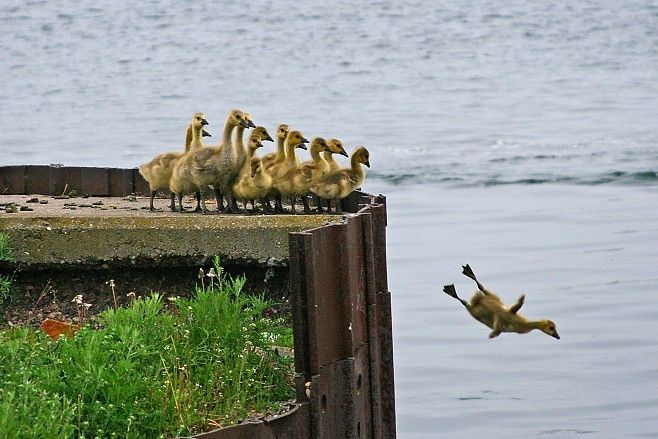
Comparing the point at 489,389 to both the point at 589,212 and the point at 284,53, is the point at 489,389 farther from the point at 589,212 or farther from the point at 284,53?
the point at 284,53

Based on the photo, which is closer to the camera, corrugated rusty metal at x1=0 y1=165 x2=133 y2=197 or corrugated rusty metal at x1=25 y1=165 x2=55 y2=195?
corrugated rusty metal at x1=0 y1=165 x2=133 y2=197

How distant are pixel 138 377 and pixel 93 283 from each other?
9.34ft

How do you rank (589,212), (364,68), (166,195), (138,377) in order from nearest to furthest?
(138,377) < (166,195) < (589,212) < (364,68)

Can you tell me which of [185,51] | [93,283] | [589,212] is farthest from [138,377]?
[185,51]

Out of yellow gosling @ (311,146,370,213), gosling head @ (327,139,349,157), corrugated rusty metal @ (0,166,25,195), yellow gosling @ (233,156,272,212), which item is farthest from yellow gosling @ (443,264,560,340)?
corrugated rusty metal @ (0,166,25,195)

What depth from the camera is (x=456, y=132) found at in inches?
1417

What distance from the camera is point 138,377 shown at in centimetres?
836

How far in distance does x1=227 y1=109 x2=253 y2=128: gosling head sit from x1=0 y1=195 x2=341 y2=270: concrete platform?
81cm

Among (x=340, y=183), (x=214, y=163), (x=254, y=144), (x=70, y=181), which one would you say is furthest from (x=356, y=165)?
(x=70, y=181)

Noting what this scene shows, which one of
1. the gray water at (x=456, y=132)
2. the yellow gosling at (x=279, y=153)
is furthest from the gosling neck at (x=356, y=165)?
the gray water at (x=456, y=132)

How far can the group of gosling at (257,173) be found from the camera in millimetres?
11484

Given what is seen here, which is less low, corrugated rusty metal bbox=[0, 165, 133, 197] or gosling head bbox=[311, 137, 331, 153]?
gosling head bbox=[311, 137, 331, 153]

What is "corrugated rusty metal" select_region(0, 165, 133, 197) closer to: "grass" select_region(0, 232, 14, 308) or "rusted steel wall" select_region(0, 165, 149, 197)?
"rusted steel wall" select_region(0, 165, 149, 197)

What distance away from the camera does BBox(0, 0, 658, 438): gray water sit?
17547 millimetres
